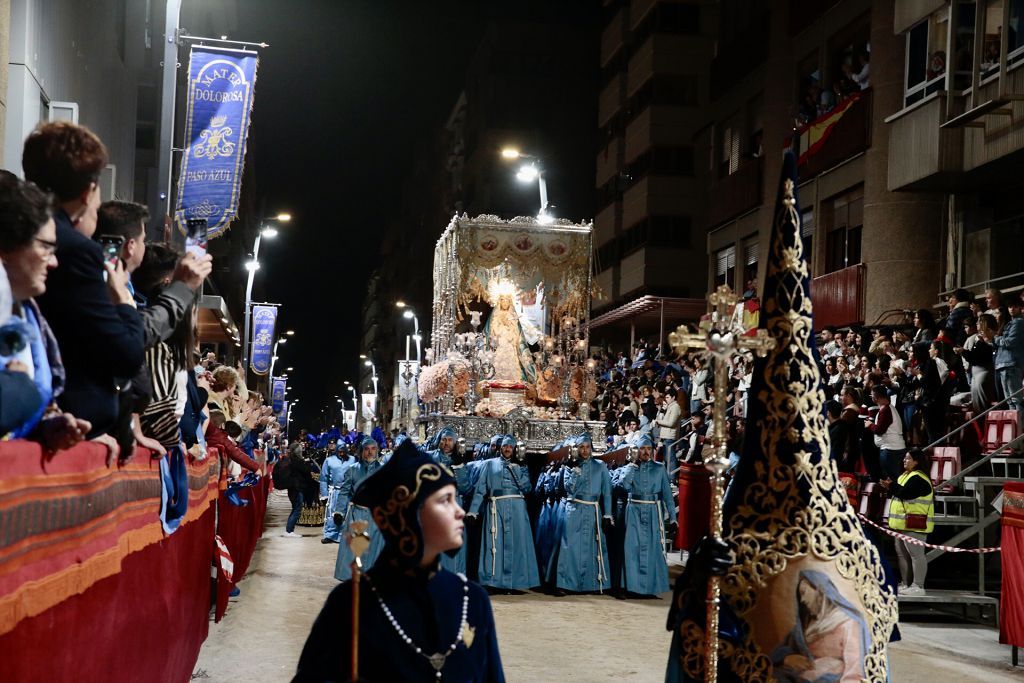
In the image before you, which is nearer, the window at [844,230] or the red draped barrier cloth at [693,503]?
the red draped barrier cloth at [693,503]

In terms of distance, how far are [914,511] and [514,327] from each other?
7879 millimetres

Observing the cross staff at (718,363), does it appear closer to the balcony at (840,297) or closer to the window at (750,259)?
the balcony at (840,297)

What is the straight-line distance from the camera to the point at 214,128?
1504cm

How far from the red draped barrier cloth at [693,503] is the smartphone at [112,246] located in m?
15.4

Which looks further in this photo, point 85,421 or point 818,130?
point 818,130

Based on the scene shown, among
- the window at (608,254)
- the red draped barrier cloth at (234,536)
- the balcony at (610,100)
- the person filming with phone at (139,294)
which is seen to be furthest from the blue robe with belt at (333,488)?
the balcony at (610,100)

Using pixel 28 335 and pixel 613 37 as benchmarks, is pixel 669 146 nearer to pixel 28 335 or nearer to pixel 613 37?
pixel 613 37

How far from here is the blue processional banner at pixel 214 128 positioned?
14.9 m

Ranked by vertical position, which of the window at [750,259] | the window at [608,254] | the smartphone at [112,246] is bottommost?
the smartphone at [112,246]

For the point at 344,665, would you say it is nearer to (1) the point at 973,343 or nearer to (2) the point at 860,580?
(2) the point at 860,580

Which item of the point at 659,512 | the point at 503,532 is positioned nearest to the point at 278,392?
the point at 503,532

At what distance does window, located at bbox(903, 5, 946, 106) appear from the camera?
21.2 metres

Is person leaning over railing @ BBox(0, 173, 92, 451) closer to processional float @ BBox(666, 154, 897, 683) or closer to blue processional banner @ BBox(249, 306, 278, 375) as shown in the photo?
processional float @ BBox(666, 154, 897, 683)

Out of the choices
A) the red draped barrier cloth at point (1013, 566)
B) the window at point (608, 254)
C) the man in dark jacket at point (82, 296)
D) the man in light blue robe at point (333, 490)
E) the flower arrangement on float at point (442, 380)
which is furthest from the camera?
the window at point (608, 254)
